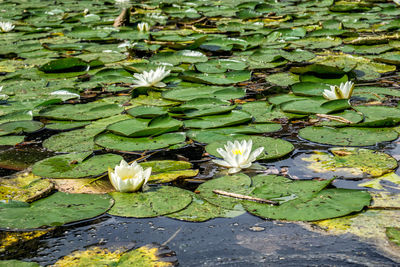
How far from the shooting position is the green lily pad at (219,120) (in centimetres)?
325

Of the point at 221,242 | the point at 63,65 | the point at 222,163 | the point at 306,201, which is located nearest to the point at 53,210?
the point at 221,242

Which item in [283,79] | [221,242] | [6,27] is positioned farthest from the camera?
[6,27]

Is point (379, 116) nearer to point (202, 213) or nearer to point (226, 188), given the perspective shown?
point (226, 188)

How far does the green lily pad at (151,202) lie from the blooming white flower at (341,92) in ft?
5.50

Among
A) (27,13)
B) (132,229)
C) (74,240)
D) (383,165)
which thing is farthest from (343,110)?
(27,13)

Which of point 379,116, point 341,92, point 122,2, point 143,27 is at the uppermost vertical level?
point 122,2

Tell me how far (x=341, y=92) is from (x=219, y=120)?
957 millimetres

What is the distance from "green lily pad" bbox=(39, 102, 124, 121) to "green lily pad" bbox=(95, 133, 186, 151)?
475 mm

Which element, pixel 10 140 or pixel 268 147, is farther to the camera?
pixel 10 140

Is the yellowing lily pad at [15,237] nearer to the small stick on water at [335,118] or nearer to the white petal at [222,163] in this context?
the white petal at [222,163]

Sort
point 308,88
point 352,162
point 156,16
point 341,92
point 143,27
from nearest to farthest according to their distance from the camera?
point 352,162
point 341,92
point 308,88
point 143,27
point 156,16

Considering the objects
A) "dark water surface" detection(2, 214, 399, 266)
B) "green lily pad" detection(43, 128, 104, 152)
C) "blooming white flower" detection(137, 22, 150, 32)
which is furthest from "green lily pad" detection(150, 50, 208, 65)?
"dark water surface" detection(2, 214, 399, 266)

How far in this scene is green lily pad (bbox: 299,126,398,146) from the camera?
291cm

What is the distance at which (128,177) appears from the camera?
244 cm
